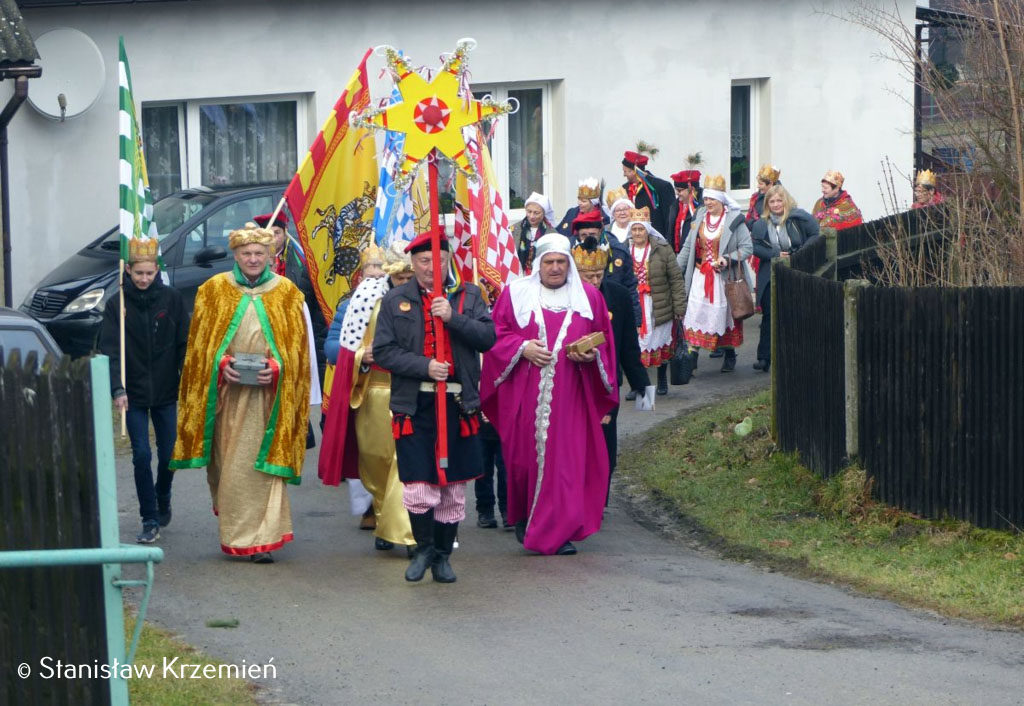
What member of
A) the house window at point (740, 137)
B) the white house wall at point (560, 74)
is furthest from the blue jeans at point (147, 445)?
the house window at point (740, 137)

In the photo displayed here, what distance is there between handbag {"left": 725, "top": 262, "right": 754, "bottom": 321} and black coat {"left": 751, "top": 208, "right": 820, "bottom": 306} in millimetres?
266

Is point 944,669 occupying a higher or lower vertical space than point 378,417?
lower

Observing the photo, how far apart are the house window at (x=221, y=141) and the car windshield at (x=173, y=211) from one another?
181 cm

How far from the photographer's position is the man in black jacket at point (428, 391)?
8430 millimetres

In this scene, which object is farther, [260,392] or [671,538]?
[671,538]

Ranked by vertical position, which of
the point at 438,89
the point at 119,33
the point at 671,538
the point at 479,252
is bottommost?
the point at 671,538

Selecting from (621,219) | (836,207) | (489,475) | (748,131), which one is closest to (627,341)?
(489,475)

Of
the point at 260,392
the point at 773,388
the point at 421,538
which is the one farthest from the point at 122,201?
the point at 773,388

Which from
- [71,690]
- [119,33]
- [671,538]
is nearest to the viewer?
[71,690]

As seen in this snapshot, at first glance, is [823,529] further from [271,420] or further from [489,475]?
[271,420]

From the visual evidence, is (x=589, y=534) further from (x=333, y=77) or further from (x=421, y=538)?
(x=333, y=77)

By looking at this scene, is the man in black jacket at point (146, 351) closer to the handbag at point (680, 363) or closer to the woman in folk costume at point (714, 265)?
the handbag at point (680, 363)

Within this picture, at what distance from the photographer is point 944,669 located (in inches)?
272

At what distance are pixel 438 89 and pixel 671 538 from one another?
328 centimetres
